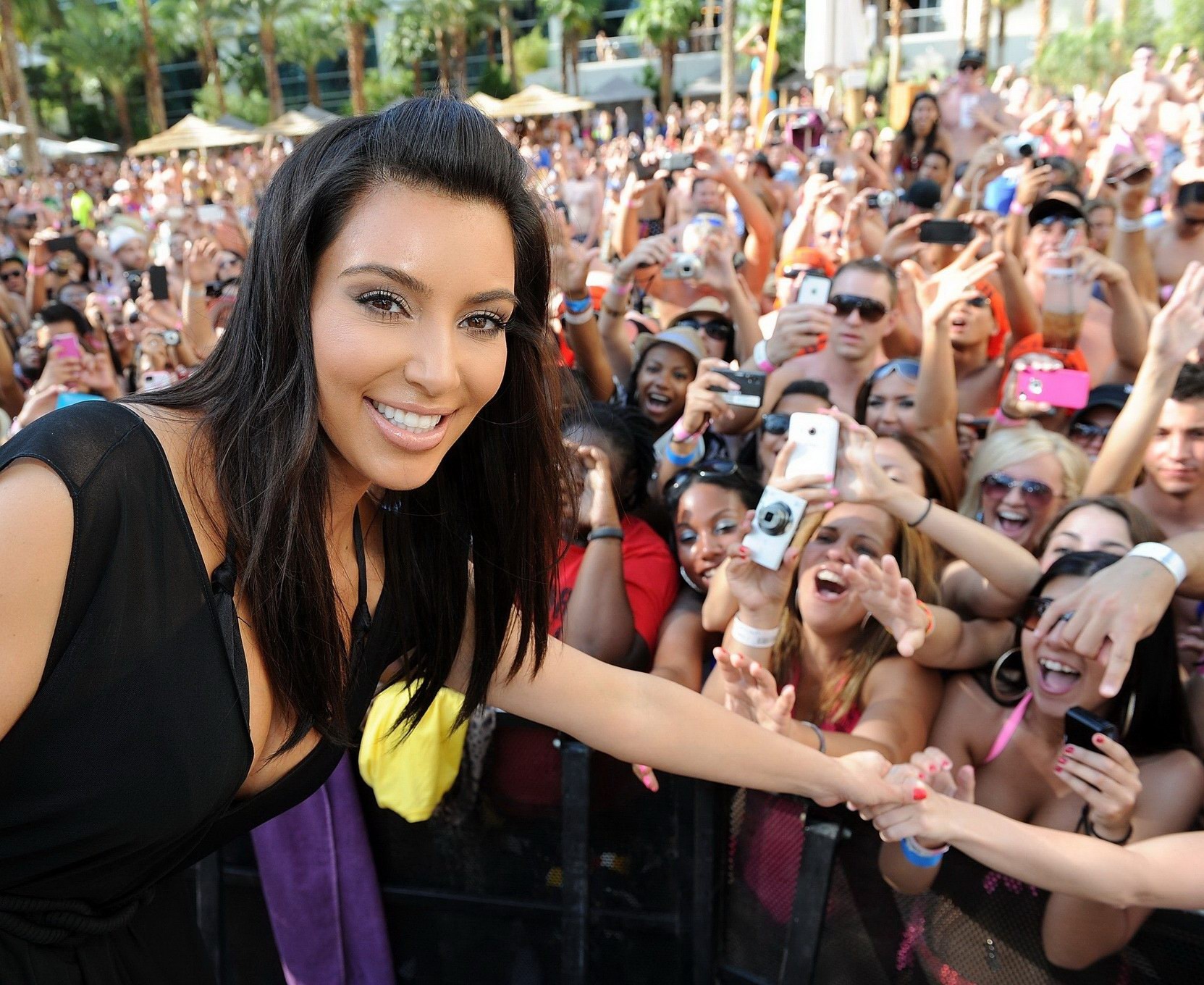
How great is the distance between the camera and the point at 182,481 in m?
1.25

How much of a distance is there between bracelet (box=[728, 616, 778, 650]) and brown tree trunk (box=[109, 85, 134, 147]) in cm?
Answer: 4373

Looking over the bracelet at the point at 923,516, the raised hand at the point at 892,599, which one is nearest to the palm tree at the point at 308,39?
the bracelet at the point at 923,516

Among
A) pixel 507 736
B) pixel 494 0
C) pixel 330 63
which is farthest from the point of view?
pixel 330 63

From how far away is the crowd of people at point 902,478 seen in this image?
6.55 ft

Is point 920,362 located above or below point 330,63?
below

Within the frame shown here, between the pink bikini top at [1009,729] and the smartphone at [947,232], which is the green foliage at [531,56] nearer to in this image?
the smartphone at [947,232]

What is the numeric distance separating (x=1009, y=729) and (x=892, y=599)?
41 centimetres

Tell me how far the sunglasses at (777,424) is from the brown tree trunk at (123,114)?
1686 inches

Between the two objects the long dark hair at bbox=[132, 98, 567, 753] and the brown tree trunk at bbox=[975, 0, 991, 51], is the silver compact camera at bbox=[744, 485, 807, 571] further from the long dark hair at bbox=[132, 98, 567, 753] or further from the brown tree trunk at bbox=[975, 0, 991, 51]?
the brown tree trunk at bbox=[975, 0, 991, 51]

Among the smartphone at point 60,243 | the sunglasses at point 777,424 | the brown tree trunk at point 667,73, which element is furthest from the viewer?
the brown tree trunk at point 667,73

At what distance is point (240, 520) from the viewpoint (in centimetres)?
129

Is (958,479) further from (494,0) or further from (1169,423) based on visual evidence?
(494,0)

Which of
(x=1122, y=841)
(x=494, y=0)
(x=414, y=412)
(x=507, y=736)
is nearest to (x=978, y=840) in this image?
(x=1122, y=841)

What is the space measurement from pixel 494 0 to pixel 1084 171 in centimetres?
3466
